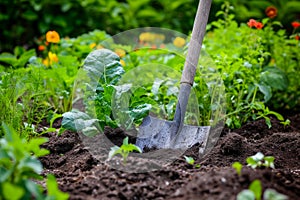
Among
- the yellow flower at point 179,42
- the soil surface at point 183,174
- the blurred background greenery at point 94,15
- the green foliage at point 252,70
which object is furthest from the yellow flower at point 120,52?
the blurred background greenery at point 94,15

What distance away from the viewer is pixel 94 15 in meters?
5.72

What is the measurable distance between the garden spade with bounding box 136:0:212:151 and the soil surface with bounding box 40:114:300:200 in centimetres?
10

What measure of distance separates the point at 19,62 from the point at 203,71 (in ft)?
4.31

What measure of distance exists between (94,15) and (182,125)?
135 inches

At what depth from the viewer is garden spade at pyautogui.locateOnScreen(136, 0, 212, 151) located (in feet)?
8.14

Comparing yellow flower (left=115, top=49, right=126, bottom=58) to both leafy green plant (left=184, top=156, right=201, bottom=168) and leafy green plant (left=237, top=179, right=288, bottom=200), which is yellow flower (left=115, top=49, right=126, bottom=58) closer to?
leafy green plant (left=184, top=156, right=201, bottom=168)

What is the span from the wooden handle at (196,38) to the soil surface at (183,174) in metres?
0.39

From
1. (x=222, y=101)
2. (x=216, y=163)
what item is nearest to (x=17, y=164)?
(x=216, y=163)

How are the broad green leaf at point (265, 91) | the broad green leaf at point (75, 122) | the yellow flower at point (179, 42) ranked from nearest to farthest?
the broad green leaf at point (75, 122)
the broad green leaf at point (265, 91)
the yellow flower at point (179, 42)

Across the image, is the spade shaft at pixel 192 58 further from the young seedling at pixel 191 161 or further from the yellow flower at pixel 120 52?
the yellow flower at pixel 120 52

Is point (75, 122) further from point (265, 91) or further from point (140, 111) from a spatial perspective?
point (265, 91)

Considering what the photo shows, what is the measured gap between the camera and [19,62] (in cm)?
346

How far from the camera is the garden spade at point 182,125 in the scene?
8.14ft

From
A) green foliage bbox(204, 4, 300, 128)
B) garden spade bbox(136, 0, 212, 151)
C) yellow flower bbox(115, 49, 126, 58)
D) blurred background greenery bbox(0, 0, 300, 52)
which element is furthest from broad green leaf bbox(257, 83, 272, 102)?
blurred background greenery bbox(0, 0, 300, 52)
